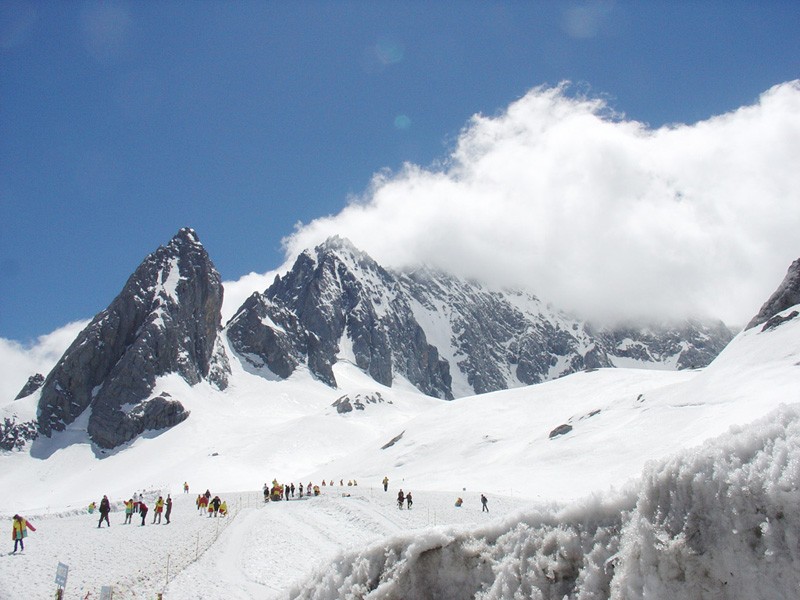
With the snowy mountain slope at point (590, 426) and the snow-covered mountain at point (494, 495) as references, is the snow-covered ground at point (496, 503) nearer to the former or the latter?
the snow-covered mountain at point (494, 495)

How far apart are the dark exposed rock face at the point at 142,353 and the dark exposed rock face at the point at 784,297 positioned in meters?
120

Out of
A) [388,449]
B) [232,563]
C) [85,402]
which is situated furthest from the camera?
[85,402]

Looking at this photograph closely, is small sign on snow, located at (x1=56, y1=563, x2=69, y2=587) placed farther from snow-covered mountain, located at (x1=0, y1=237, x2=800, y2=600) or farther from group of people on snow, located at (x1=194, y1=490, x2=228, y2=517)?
group of people on snow, located at (x1=194, y1=490, x2=228, y2=517)

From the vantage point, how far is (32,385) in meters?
173

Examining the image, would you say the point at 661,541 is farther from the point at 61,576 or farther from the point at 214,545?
the point at 214,545

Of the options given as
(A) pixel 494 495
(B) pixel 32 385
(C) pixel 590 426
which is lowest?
(A) pixel 494 495

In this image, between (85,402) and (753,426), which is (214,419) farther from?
(753,426)

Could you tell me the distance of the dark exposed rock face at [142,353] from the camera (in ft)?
467

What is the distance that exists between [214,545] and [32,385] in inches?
6893

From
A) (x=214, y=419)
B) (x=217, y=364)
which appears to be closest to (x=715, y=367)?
(x=214, y=419)

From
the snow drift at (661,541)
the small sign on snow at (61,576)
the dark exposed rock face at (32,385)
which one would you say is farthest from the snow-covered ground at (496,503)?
the dark exposed rock face at (32,385)

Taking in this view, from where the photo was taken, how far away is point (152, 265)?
178 meters

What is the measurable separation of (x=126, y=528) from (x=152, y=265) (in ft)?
515

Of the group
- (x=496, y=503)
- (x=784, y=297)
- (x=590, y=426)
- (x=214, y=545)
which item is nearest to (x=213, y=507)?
(x=214, y=545)
